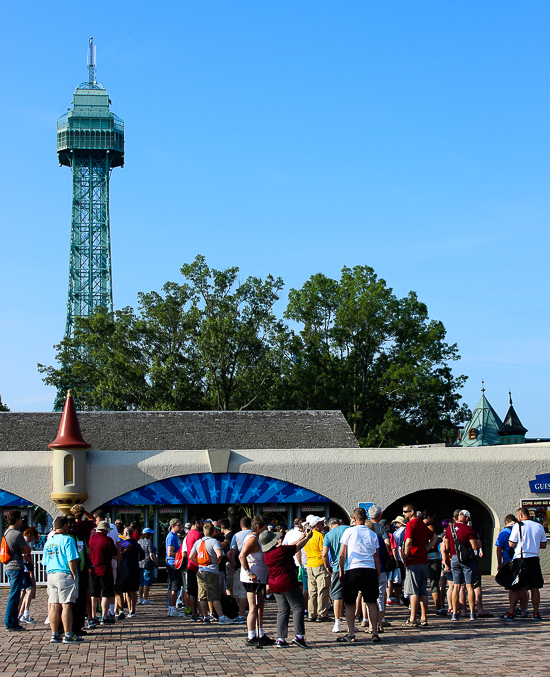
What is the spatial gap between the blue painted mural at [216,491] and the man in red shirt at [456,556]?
8782 millimetres

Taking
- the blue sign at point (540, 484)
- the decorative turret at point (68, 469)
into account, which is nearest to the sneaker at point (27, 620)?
the decorative turret at point (68, 469)

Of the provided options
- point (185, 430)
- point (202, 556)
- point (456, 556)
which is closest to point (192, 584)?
point (202, 556)

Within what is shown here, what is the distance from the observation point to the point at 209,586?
12180mm

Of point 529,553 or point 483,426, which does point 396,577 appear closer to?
point 529,553

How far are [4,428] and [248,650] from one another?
617 inches

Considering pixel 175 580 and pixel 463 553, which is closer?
pixel 463 553

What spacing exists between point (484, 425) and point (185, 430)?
31.5m

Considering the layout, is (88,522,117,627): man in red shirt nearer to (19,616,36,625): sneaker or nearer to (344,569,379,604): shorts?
(19,616,36,625): sneaker

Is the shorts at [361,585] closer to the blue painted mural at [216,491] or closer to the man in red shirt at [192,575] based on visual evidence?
the man in red shirt at [192,575]

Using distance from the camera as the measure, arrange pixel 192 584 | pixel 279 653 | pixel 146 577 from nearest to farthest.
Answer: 1. pixel 279 653
2. pixel 192 584
3. pixel 146 577

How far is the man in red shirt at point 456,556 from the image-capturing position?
1212 cm

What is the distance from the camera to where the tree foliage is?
142 feet

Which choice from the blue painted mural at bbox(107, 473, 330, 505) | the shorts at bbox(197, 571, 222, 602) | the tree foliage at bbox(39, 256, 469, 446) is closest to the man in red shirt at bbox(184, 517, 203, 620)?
the shorts at bbox(197, 571, 222, 602)

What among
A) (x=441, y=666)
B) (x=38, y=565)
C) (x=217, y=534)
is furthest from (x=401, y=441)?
(x=441, y=666)
